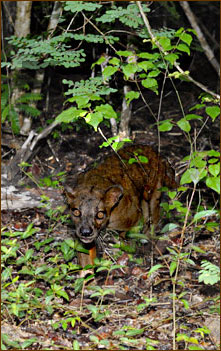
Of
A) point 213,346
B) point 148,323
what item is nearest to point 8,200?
point 148,323

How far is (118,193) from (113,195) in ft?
0.25

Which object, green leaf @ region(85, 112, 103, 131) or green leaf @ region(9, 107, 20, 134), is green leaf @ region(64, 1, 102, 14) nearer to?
green leaf @ region(85, 112, 103, 131)

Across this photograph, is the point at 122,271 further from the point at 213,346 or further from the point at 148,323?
the point at 213,346

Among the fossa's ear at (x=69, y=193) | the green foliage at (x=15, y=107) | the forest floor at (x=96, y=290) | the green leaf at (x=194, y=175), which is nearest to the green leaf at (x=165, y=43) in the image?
→ the green leaf at (x=194, y=175)

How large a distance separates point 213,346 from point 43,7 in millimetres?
7361

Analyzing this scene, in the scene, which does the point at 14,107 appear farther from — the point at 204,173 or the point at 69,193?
the point at 204,173

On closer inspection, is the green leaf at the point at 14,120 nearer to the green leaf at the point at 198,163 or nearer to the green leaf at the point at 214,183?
the green leaf at the point at 198,163

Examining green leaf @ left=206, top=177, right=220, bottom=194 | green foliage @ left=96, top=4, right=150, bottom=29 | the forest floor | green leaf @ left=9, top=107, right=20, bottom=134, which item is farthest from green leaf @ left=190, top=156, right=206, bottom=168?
green leaf @ left=9, top=107, right=20, bottom=134

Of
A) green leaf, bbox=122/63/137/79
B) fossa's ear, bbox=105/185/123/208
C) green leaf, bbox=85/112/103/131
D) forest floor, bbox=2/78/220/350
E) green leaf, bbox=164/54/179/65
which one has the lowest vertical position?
forest floor, bbox=2/78/220/350

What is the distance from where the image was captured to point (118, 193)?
20.2 ft

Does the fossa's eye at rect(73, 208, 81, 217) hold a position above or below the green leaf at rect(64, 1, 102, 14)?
below

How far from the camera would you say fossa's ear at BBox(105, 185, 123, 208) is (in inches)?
241

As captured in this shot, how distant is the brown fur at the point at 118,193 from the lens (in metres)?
5.82

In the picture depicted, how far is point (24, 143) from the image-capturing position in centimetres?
858
